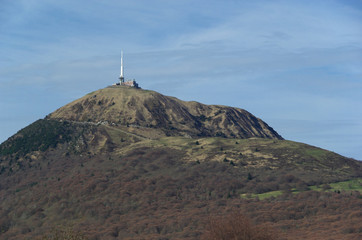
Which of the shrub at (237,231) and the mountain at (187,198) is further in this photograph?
the mountain at (187,198)

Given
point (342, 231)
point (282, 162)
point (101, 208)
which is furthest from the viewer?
point (282, 162)

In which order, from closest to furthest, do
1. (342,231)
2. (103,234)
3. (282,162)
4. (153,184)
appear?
(342,231) → (103,234) → (153,184) → (282,162)

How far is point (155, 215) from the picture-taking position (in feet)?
483

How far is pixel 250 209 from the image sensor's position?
137375 millimetres

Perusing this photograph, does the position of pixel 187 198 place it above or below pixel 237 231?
above

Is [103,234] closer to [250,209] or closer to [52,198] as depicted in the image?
[250,209]

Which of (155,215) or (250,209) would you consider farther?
(155,215)

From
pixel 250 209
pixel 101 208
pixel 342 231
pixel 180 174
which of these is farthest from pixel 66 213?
pixel 342 231

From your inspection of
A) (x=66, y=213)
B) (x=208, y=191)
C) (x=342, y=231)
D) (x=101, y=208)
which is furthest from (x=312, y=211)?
(x=66, y=213)

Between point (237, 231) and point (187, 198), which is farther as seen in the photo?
point (187, 198)

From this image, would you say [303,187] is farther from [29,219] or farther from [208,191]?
[29,219]

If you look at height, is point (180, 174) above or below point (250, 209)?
above

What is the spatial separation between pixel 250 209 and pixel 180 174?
49427 mm

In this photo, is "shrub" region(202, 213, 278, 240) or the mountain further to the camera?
the mountain
